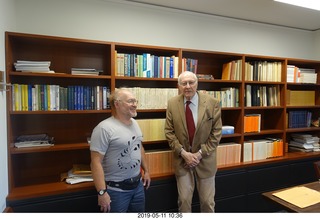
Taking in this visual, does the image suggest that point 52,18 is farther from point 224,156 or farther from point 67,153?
point 224,156

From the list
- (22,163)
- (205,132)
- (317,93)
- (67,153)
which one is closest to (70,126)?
(67,153)

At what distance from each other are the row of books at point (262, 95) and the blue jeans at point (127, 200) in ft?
5.93

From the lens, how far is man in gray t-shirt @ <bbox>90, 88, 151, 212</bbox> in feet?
5.06

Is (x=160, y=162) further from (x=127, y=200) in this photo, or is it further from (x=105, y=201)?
(x=105, y=201)

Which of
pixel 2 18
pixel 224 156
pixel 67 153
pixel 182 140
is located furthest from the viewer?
pixel 224 156

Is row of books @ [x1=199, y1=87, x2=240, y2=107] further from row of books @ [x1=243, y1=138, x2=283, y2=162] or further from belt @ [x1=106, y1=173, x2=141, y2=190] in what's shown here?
belt @ [x1=106, y1=173, x2=141, y2=190]

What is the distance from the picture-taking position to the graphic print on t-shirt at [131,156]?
63.7 inches

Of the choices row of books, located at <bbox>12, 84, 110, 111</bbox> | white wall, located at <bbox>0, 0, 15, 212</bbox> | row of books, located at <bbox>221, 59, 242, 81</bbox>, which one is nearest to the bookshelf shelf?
white wall, located at <bbox>0, 0, 15, 212</bbox>

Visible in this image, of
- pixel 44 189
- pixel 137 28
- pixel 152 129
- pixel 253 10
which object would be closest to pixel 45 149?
pixel 44 189

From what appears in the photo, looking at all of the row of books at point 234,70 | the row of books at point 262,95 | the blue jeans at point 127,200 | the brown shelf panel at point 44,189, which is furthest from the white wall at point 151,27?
the blue jeans at point 127,200

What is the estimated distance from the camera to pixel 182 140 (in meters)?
2.07

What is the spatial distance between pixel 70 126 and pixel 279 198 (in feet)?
6.36

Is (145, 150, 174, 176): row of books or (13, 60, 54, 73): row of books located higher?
(13, 60, 54, 73): row of books

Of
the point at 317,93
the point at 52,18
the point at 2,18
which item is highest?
the point at 52,18
